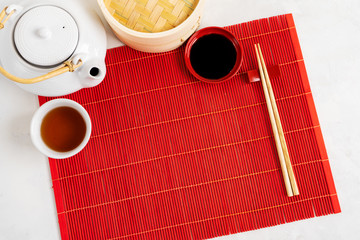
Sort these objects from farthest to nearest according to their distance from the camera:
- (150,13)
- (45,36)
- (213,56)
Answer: (213,56), (150,13), (45,36)

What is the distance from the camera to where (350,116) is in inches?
41.1

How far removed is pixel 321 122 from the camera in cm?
104

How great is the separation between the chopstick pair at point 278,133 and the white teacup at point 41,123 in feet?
1.92

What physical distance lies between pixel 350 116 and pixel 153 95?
69 cm

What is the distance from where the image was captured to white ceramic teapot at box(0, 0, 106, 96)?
783 mm

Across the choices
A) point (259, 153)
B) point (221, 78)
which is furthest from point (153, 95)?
point (259, 153)

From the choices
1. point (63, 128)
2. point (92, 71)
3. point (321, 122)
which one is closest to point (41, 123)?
point (63, 128)

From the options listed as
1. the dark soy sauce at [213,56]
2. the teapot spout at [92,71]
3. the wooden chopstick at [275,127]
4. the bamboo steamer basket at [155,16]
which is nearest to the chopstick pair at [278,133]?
the wooden chopstick at [275,127]

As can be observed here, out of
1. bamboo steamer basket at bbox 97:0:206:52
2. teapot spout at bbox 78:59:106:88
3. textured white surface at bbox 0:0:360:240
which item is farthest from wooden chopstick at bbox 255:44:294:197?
teapot spout at bbox 78:59:106:88

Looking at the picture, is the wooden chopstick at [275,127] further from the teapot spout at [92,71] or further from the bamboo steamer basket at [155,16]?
the teapot spout at [92,71]

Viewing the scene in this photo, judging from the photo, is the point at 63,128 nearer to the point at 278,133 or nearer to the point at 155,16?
the point at 155,16

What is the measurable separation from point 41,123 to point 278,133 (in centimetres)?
77

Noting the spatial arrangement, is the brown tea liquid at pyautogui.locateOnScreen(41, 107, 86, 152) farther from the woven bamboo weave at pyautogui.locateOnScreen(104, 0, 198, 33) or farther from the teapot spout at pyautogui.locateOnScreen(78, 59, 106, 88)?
the woven bamboo weave at pyautogui.locateOnScreen(104, 0, 198, 33)

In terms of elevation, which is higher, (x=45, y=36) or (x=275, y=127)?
(x=45, y=36)
